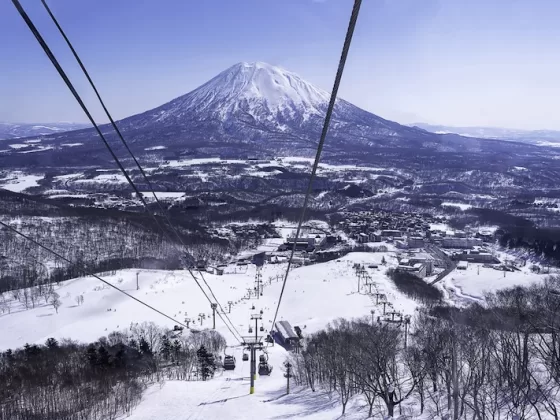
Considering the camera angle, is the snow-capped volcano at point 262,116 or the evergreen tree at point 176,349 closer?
the evergreen tree at point 176,349

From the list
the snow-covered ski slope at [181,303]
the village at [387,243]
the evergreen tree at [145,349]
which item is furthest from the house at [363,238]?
the evergreen tree at [145,349]

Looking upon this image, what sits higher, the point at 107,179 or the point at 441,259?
the point at 107,179

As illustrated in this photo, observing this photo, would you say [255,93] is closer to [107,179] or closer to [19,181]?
[107,179]

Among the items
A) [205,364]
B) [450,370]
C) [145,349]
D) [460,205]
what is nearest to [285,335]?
[205,364]

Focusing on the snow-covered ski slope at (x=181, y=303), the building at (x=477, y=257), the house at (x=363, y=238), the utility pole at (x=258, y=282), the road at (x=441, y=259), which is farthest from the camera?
the house at (x=363, y=238)

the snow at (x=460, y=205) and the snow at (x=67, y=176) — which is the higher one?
the snow at (x=67, y=176)

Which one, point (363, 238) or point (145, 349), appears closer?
point (145, 349)

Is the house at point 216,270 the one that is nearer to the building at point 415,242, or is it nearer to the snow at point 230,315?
the snow at point 230,315

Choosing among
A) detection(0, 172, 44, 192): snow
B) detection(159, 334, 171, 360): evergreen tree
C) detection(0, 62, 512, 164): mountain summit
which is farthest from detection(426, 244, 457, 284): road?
detection(0, 62, 512, 164): mountain summit
